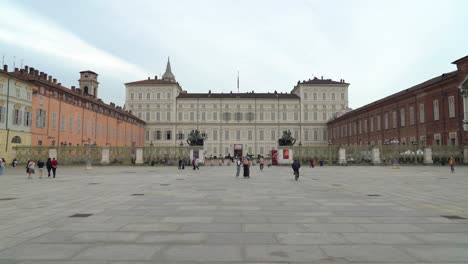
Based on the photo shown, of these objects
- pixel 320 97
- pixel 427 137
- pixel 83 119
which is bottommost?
pixel 427 137

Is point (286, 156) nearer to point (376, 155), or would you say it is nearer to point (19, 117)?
point (376, 155)

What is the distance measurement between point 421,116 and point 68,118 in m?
45.1

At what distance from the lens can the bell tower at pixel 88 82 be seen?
71.8 m

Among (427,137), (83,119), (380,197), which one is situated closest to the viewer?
(380,197)

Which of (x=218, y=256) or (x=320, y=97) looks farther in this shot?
(x=320, y=97)

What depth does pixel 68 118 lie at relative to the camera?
151 ft

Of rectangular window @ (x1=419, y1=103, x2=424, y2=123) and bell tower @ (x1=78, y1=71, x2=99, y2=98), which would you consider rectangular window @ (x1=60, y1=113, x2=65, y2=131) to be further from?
rectangular window @ (x1=419, y1=103, x2=424, y2=123)

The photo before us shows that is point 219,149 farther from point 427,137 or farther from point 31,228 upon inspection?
point 31,228

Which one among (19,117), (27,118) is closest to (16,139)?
(19,117)

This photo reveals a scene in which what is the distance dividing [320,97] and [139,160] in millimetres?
51094

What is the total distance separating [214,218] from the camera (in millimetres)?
6910

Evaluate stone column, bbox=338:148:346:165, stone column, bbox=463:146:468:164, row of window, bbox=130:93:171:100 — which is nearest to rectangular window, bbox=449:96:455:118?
stone column, bbox=463:146:468:164

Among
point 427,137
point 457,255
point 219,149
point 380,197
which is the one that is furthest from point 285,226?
point 219,149

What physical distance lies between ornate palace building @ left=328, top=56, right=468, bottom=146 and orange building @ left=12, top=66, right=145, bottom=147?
1670 inches
